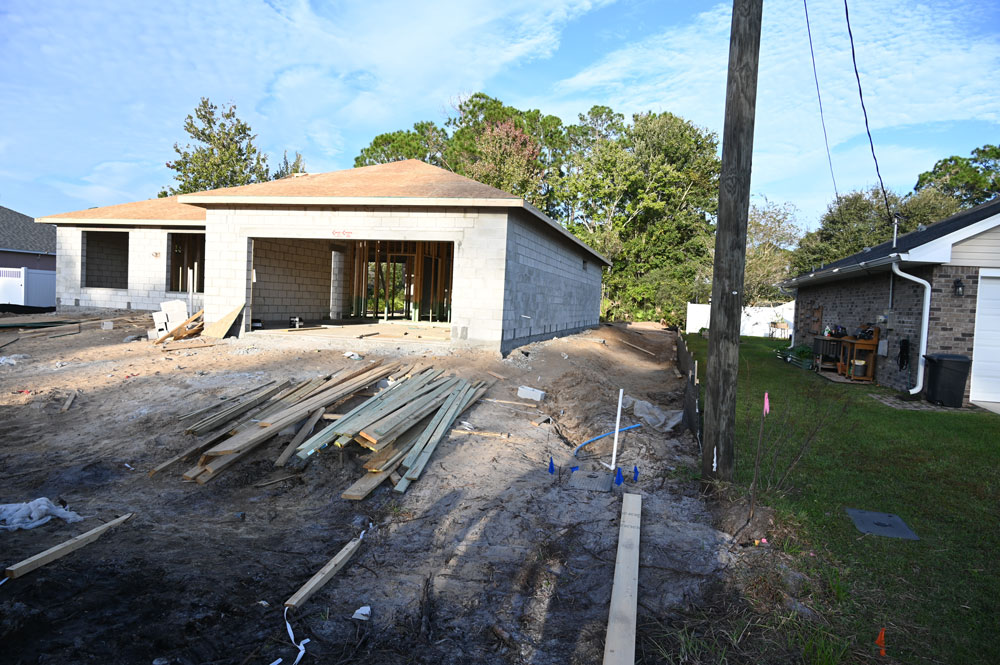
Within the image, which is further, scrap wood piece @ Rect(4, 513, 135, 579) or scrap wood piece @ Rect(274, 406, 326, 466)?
scrap wood piece @ Rect(274, 406, 326, 466)

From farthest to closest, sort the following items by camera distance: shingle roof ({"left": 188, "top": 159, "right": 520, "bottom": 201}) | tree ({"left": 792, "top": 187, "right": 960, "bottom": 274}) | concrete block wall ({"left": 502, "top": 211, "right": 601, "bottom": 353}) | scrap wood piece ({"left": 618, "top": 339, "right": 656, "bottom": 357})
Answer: tree ({"left": 792, "top": 187, "right": 960, "bottom": 274}) < scrap wood piece ({"left": 618, "top": 339, "right": 656, "bottom": 357}) < concrete block wall ({"left": 502, "top": 211, "right": 601, "bottom": 353}) < shingle roof ({"left": 188, "top": 159, "right": 520, "bottom": 201})

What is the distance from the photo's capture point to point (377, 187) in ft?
46.2

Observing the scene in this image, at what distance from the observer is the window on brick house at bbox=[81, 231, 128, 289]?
2222 centimetres

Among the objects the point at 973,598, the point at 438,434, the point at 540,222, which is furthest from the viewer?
the point at 540,222

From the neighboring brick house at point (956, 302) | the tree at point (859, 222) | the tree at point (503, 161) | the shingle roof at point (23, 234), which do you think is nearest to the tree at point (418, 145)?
the tree at point (503, 161)

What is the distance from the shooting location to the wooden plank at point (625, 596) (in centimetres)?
313

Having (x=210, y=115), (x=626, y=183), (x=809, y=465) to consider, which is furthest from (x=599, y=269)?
(x=210, y=115)

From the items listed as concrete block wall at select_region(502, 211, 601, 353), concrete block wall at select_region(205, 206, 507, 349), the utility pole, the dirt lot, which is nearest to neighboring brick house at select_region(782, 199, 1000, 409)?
concrete block wall at select_region(502, 211, 601, 353)

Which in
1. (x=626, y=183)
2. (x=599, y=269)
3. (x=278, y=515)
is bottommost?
(x=278, y=515)

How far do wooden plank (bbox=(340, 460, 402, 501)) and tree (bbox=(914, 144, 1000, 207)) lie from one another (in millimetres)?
47667

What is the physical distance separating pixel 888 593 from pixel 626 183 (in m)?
34.6

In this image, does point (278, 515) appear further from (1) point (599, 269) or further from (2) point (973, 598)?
(1) point (599, 269)

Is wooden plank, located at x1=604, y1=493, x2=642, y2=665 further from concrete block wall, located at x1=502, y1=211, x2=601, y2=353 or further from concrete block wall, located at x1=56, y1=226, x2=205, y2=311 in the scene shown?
concrete block wall, located at x1=56, y1=226, x2=205, y2=311

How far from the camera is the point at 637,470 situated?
6.19 metres
